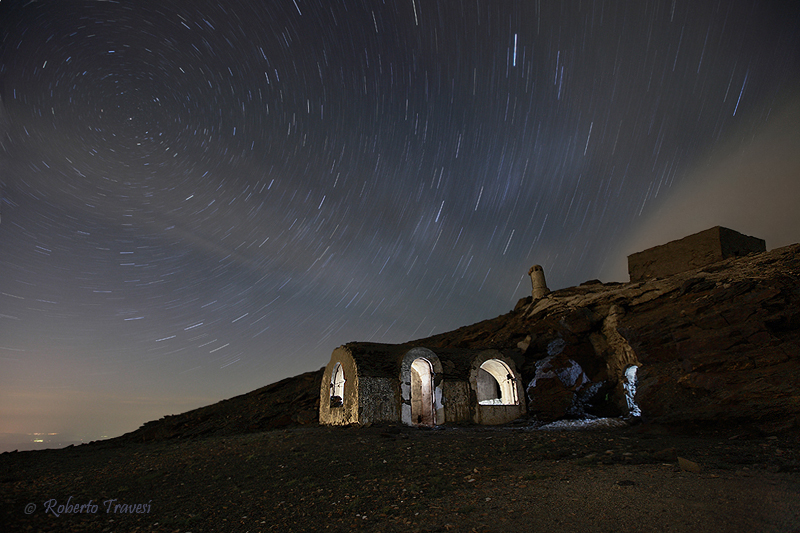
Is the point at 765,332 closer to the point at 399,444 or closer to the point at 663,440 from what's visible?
the point at 663,440

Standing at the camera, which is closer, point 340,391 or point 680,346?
point 680,346

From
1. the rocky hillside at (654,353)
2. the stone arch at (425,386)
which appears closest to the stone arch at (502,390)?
the rocky hillside at (654,353)

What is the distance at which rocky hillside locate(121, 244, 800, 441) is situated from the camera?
1137 centimetres

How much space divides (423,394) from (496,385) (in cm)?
561

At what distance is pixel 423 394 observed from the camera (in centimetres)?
1997

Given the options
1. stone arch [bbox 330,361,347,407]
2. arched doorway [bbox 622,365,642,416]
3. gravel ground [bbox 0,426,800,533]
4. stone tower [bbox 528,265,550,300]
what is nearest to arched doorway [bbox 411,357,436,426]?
stone arch [bbox 330,361,347,407]

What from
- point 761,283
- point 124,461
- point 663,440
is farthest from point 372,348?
point 761,283

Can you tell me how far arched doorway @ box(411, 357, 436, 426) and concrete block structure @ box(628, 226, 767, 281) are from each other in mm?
15040

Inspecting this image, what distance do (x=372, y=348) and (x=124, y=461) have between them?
9772 millimetres

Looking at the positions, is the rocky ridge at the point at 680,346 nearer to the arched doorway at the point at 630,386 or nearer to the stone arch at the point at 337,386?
the arched doorway at the point at 630,386

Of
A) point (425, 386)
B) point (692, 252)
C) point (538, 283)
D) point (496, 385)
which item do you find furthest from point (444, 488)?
point (538, 283)

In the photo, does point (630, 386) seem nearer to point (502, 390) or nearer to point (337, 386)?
point (502, 390)

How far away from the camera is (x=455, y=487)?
6.30 meters

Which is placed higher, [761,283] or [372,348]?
[761,283]
